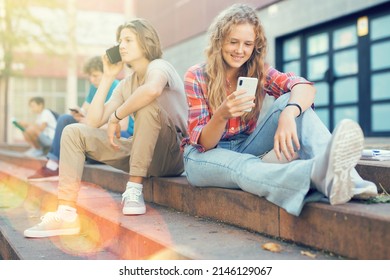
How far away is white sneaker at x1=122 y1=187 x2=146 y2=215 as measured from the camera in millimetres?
2875

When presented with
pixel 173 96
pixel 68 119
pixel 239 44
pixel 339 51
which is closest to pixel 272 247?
pixel 239 44

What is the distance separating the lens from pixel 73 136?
307 centimetres

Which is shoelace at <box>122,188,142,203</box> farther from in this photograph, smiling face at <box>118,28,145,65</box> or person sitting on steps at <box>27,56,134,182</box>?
person sitting on steps at <box>27,56,134,182</box>

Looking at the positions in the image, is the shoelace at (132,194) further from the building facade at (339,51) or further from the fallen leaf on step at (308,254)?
the building facade at (339,51)

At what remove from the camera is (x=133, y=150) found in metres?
2.95

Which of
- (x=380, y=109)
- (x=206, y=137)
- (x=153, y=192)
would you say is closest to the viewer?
(x=206, y=137)

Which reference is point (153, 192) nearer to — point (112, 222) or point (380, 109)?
point (112, 222)

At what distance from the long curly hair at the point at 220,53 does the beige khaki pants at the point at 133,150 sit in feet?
1.55

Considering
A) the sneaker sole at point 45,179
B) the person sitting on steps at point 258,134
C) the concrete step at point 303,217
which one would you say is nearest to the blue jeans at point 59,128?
the sneaker sole at point 45,179

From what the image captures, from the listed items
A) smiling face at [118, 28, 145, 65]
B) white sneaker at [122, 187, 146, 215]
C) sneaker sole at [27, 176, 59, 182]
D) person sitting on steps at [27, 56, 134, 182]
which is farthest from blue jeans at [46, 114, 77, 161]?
white sneaker at [122, 187, 146, 215]

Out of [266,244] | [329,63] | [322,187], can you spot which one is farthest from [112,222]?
[329,63]

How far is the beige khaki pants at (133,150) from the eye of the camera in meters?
2.94

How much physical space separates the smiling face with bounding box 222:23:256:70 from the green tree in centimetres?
1302

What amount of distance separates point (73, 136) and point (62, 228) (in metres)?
0.58
